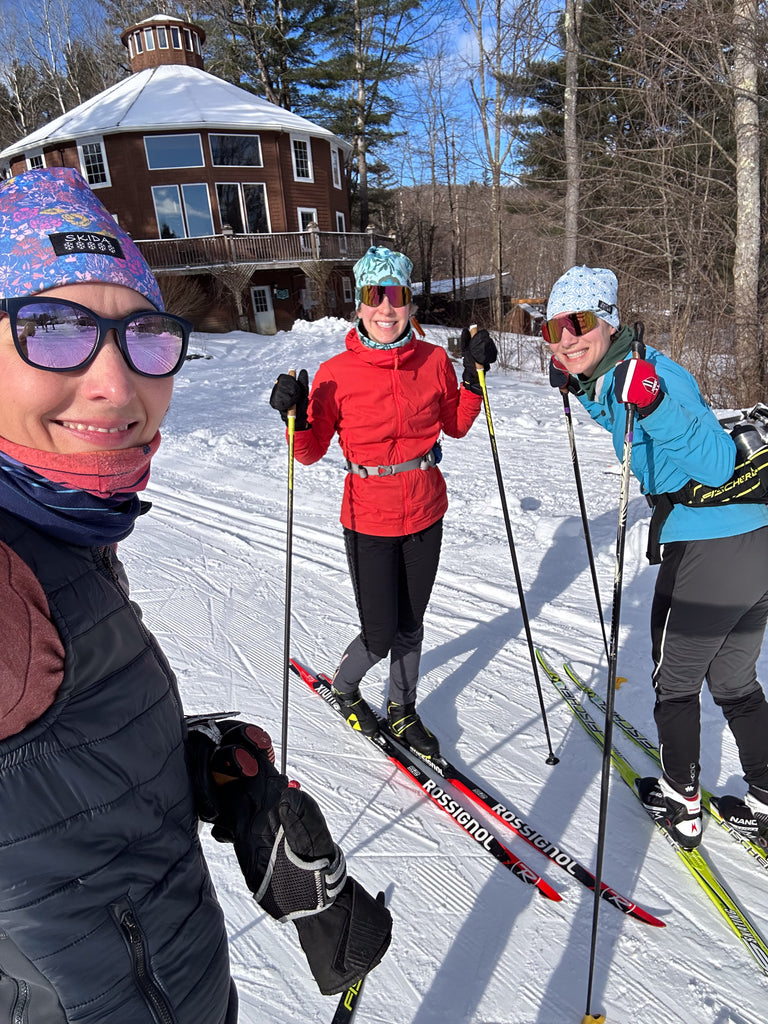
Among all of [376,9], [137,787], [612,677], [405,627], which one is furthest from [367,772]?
[376,9]

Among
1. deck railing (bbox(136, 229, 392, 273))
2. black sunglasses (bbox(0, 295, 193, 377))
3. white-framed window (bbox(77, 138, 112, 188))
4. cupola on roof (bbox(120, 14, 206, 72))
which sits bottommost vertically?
black sunglasses (bbox(0, 295, 193, 377))

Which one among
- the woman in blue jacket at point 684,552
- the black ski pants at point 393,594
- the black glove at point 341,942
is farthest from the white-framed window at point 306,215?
the black glove at point 341,942

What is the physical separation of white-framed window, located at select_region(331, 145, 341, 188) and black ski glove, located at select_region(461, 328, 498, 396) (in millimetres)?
23820

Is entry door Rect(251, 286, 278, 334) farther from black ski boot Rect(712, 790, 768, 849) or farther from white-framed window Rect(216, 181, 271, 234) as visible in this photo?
black ski boot Rect(712, 790, 768, 849)

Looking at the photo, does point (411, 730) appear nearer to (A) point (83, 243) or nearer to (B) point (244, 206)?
(A) point (83, 243)

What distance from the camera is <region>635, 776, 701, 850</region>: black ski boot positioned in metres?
2.49

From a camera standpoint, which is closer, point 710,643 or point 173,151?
point 710,643

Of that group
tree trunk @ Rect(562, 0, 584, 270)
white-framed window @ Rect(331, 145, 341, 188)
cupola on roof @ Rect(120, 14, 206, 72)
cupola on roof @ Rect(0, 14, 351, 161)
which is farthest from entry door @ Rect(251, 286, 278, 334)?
tree trunk @ Rect(562, 0, 584, 270)

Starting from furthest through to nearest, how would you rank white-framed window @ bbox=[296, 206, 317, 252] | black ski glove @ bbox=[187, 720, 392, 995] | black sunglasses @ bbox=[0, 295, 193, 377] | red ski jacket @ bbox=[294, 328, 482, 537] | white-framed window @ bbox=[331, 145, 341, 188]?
white-framed window @ bbox=[331, 145, 341, 188], white-framed window @ bbox=[296, 206, 317, 252], red ski jacket @ bbox=[294, 328, 482, 537], black ski glove @ bbox=[187, 720, 392, 995], black sunglasses @ bbox=[0, 295, 193, 377]

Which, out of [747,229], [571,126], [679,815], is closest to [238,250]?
[571,126]

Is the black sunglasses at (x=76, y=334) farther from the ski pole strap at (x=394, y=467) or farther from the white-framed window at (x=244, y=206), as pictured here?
the white-framed window at (x=244, y=206)

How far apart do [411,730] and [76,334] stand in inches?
104

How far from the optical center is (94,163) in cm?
2028

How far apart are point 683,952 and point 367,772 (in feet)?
4.74
